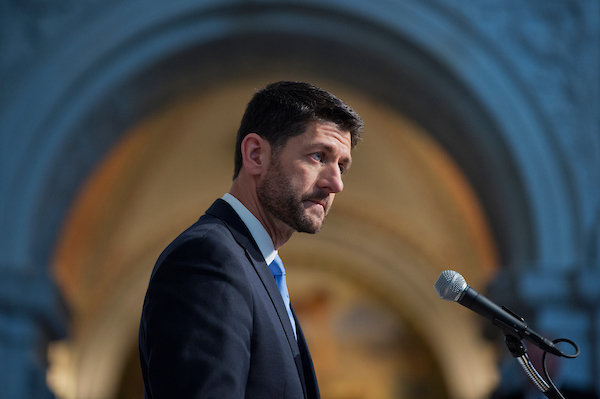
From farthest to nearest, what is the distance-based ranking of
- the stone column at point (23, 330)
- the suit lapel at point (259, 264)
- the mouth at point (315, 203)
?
the stone column at point (23, 330)
the mouth at point (315, 203)
the suit lapel at point (259, 264)

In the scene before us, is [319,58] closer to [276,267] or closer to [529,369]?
[276,267]

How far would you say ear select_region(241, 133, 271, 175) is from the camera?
4.74ft

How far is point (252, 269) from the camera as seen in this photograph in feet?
4.36

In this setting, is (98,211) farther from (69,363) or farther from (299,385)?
(299,385)

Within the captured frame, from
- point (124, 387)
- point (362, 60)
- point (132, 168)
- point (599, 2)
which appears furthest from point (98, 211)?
point (599, 2)

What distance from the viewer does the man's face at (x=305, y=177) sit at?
4.64 feet

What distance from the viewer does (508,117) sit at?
217 inches

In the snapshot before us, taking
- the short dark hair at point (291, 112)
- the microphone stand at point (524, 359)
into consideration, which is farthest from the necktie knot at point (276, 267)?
the microphone stand at point (524, 359)

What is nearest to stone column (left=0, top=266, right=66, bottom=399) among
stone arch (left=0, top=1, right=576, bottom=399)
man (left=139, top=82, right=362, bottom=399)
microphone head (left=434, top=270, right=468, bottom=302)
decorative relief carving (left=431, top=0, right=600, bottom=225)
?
stone arch (left=0, top=1, right=576, bottom=399)

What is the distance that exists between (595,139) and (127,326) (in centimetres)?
831

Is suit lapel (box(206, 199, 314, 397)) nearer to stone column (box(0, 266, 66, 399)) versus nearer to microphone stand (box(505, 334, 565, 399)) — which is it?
microphone stand (box(505, 334, 565, 399))

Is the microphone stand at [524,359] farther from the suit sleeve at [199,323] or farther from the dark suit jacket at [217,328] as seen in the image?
the suit sleeve at [199,323]

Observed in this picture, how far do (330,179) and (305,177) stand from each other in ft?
0.16

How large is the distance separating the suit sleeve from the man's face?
179mm
